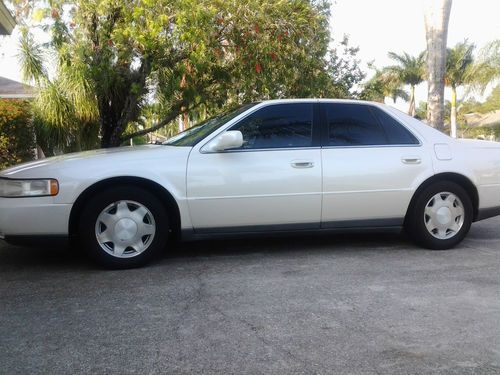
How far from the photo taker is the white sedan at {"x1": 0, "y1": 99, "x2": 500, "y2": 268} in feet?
15.0

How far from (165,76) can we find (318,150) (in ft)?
15.6

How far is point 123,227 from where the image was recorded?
467cm

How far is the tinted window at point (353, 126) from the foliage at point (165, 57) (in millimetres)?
3467

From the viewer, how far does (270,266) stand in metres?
4.85

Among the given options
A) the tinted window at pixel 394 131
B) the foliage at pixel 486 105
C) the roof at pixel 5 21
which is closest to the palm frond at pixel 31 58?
the roof at pixel 5 21

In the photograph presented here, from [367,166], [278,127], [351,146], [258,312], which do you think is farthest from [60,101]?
[258,312]

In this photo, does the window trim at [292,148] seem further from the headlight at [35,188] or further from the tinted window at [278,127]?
the headlight at [35,188]

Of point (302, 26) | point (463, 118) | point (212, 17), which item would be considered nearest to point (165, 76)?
point (212, 17)

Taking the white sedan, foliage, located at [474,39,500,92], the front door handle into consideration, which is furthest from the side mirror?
foliage, located at [474,39,500,92]

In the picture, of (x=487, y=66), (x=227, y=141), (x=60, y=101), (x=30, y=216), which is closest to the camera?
(x=30, y=216)

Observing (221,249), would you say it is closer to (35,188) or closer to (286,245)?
(286,245)

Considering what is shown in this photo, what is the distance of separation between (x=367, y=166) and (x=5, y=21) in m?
6.45

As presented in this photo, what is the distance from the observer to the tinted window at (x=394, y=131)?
212 inches

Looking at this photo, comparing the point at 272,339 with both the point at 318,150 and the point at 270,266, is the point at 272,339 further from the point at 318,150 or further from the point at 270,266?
A: the point at 318,150
